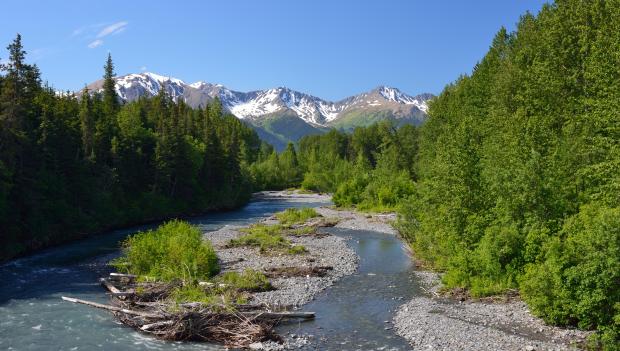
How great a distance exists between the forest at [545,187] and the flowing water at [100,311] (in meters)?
4.89

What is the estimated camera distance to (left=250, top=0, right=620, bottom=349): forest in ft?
74.2

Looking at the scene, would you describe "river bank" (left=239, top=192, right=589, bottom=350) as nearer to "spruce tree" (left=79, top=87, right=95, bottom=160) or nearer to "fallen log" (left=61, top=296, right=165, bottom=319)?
"fallen log" (left=61, top=296, right=165, bottom=319)

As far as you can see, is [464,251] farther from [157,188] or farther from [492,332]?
[157,188]

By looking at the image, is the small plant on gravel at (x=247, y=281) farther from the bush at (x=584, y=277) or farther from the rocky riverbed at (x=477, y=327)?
the bush at (x=584, y=277)

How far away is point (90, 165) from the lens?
62.3 m

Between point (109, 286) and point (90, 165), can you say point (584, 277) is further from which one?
point (90, 165)

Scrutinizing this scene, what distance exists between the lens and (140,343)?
900 inches

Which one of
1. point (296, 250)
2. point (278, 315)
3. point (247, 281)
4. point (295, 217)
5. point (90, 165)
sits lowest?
point (278, 315)

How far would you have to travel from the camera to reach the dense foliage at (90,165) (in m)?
46.4

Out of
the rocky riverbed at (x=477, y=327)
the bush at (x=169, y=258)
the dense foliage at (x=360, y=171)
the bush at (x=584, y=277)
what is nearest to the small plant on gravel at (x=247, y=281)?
the bush at (x=169, y=258)

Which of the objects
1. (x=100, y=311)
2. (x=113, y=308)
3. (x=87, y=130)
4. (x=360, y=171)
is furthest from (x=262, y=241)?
(x=360, y=171)

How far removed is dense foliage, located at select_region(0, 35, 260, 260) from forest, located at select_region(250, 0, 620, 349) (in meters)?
35.8

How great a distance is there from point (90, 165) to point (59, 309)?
38402 millimetres

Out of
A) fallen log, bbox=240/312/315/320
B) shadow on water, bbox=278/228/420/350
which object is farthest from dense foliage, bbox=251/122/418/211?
fallen log, bbox=240/312/315/320
